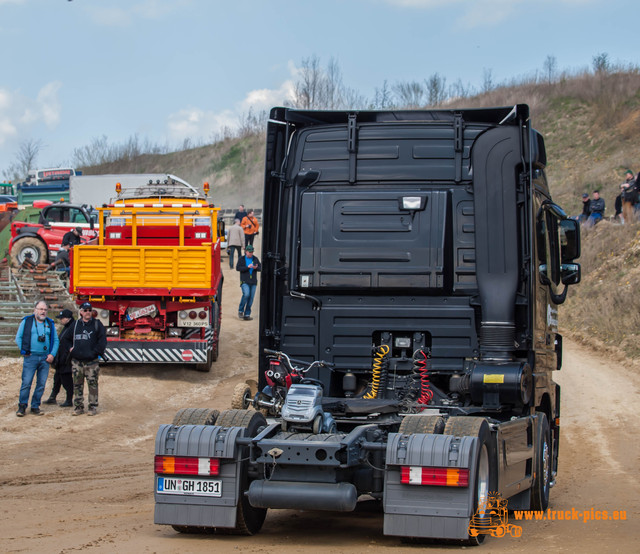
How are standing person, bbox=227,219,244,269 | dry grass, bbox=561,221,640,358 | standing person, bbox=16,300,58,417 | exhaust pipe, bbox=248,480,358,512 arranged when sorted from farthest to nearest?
standing person, bbox=227,219,244,269 → dry grass, bbox=561,221,640,358 → standing person, bbox=16,300,58,417 → exhaust pipe, bbox=248,480,358,512

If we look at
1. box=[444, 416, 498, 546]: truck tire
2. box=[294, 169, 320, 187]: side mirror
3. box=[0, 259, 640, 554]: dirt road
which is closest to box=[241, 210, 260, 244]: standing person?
box=[0, 259, 640, 554]: dirt road

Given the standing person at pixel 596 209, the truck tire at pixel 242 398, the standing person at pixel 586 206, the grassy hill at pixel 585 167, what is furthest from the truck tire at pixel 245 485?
the standing person at pixel 586 206

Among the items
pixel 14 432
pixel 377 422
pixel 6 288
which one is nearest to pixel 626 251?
pixel 6 288

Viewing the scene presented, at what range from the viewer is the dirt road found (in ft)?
22.0

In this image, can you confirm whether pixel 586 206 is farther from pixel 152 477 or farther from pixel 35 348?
pixel 152 477

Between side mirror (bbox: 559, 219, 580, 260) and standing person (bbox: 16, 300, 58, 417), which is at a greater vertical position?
side mirror (bbox: 559, 219, 580, 260)

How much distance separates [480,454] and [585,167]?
129 feet

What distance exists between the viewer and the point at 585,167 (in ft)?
143

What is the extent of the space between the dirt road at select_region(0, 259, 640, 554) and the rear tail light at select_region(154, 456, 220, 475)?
1.63ft

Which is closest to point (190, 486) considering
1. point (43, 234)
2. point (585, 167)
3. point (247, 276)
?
point (247, 276)

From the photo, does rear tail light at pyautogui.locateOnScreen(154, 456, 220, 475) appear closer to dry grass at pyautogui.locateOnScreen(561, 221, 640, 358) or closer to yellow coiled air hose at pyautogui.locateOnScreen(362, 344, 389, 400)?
yellow coiled air hose at pyautogui.locateOnScreen(362, 344, 389, 400)

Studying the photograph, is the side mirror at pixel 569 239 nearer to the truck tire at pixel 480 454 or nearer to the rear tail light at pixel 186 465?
the truck tire at pixel 480 454

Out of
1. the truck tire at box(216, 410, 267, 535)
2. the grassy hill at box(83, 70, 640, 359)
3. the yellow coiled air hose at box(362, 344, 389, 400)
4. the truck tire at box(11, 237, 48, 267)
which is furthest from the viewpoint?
the truck tire at box(11, 237, 48, 267)

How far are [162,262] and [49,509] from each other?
8240mm
